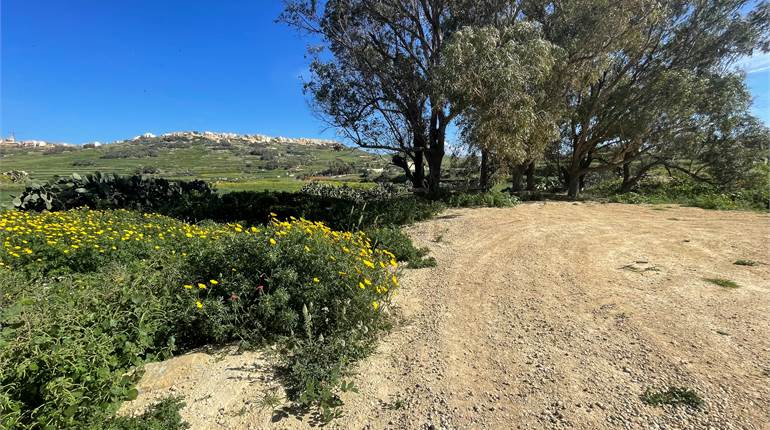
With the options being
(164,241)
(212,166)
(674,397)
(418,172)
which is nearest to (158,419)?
(674,397)

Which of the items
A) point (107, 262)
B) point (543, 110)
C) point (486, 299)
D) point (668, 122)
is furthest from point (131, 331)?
point (668, 122)

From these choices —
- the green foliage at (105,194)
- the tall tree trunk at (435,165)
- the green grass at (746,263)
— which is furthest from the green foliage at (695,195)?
the green foliage at (105,194)

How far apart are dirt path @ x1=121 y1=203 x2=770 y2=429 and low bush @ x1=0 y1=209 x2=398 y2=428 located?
12.3 inches

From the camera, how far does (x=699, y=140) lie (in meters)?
15.1

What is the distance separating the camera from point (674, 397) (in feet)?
9.52

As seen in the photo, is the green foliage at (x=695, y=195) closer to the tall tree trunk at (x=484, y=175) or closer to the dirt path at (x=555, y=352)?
the tall tree trunk at (x=484, y=175)

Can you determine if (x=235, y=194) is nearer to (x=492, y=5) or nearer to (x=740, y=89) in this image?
(x=492, y=5)

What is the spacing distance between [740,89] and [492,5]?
394 inches

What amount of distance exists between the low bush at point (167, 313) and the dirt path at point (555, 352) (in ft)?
1.03

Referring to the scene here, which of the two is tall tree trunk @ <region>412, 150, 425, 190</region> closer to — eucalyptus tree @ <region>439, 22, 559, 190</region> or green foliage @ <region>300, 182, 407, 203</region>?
green foliage @ <region>300, 182, 407, 203</region>

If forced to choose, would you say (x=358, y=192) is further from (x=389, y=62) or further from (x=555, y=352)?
(x=555, y=352)

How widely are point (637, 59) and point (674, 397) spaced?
1668 cm

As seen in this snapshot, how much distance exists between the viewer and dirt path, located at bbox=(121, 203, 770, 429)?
283cm

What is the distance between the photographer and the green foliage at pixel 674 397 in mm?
2842
